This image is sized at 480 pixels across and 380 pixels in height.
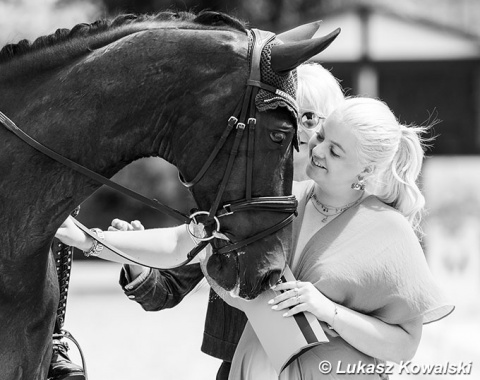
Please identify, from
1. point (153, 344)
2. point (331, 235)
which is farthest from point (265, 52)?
point (153, 344)

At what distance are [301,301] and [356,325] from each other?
22 centimetres

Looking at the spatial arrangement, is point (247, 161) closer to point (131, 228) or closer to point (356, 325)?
point (356, 325)

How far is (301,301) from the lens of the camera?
3314mm

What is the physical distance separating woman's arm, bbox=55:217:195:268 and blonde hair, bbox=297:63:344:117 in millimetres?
767

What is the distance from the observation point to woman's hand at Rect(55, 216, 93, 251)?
3.58 meters

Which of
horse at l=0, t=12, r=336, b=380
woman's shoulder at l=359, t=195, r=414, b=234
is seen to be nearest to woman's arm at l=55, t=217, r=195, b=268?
horse at l=0, t=12, r=336, b=380

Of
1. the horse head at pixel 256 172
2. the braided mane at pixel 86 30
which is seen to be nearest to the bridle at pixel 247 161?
the horse head at pixel 256 172

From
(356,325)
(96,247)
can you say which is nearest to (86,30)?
(96,247)

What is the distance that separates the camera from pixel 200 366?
29.6ft

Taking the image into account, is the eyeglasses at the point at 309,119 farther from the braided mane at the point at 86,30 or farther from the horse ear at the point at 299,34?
the braided mane at the point at 86,30

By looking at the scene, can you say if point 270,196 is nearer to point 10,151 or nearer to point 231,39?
A: point 231,39

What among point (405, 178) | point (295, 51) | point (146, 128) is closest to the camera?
point (295, 51)

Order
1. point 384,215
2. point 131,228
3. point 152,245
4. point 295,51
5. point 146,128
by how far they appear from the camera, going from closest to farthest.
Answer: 1. point 295,51
2. point 146,128
3. point 384,215
4. point 152,245
5. point 131,228

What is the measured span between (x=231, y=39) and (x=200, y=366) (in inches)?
244
